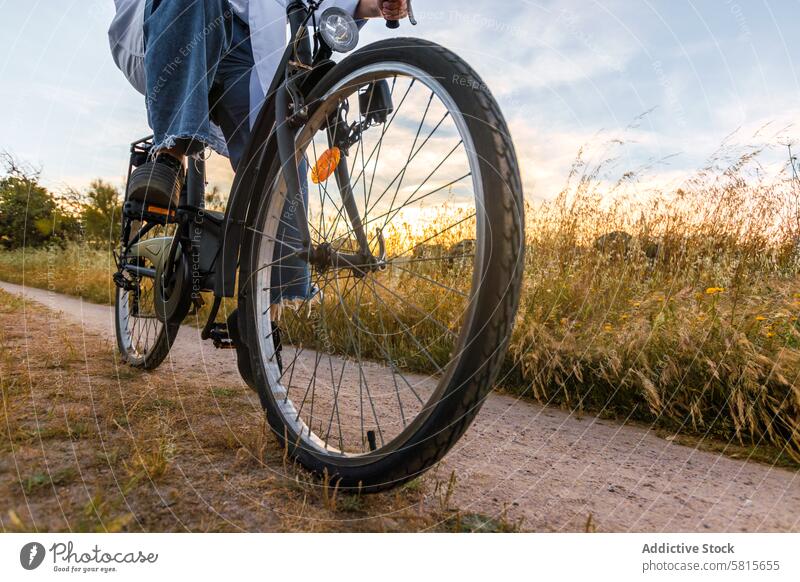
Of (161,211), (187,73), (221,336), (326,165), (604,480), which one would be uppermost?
(187,73)

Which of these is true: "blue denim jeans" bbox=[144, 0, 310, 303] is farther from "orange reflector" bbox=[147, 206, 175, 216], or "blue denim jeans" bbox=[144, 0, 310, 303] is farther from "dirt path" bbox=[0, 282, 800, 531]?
"dirt path" bbox=[0, 282, 800, 531]

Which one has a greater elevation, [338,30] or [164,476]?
[338,30]

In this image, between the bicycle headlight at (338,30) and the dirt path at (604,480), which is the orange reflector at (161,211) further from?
the dirt path at (604,480)

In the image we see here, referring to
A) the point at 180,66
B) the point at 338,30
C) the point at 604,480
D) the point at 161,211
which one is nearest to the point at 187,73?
the point at 180,66

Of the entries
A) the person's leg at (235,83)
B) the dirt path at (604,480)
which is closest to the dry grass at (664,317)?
the dirt path at (604,480)

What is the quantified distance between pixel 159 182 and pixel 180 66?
1.35 feet

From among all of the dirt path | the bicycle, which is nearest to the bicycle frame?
the bicycle

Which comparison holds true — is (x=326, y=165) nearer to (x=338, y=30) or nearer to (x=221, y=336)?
(x=338, y=30)

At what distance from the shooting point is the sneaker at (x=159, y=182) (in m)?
1.96

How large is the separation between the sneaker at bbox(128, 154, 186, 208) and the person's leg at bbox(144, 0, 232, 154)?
0.45 feet

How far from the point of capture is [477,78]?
1.02 m

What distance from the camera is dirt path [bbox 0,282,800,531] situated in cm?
121

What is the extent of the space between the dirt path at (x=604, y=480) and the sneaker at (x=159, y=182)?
1.37m

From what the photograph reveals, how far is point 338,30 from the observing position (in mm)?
1487
